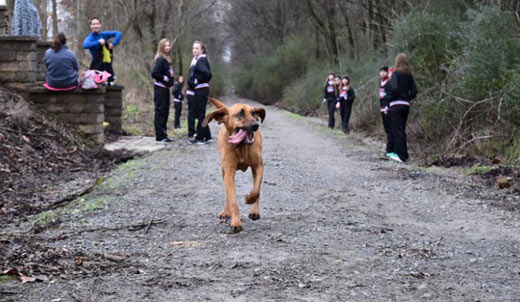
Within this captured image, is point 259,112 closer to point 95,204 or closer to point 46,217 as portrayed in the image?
point 95,204

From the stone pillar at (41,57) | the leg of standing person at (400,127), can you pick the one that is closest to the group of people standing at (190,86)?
the stone pillar at (41,57)

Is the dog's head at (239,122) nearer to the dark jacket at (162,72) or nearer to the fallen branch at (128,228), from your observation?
the fallen branch at (128,228)

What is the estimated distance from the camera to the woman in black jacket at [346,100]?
71.9 ft

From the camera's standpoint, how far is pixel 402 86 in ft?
43.9

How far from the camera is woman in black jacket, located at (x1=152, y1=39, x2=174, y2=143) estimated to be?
15023 millimetres

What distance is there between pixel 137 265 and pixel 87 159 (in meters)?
7.00

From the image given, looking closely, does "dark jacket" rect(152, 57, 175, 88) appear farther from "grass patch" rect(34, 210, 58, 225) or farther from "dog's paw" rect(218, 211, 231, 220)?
"dog's paw" rect(218, 211, 231, 220)

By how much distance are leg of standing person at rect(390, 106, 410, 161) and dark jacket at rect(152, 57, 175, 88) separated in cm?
513

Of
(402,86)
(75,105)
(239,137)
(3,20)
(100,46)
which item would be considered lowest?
(75,105)

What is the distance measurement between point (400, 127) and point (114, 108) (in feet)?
22.3

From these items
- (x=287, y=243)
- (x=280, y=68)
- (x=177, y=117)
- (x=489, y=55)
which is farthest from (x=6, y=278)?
(x=280, y=68)

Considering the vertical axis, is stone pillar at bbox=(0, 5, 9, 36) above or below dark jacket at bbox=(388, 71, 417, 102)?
above

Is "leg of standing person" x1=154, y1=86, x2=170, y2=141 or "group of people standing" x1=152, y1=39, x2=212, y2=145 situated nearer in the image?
"group of people standing" x1=152, y1=39, x2=212, y2=145

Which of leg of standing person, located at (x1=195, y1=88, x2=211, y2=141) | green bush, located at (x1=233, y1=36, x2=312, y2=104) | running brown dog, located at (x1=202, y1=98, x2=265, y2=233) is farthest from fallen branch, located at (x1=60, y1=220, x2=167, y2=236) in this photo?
green bush, located at (x1=233, y1=36, x2=312, y2=104)
